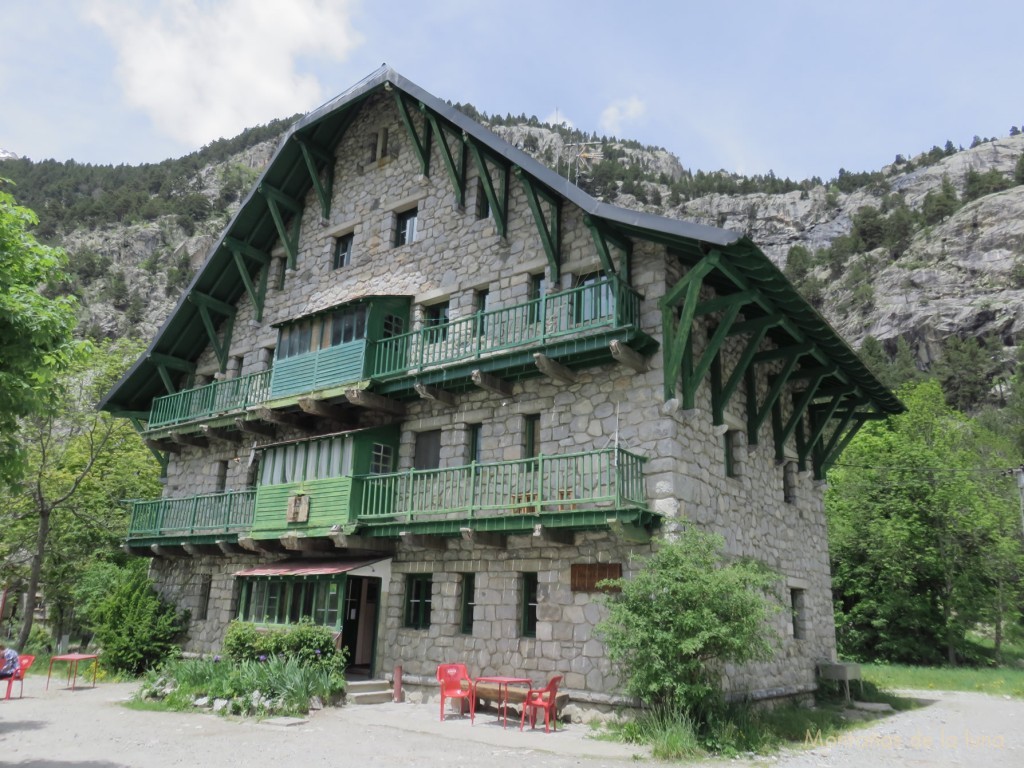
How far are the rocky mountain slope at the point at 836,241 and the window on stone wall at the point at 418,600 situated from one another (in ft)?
176

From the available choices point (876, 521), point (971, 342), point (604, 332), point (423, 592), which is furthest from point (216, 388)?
point (971, 342)

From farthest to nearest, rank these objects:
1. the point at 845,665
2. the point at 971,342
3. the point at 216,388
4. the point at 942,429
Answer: the point at 971,342 < the point at 942,429 < the point at 216,388 < the point at 845,665

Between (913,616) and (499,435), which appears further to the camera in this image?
(913,616)

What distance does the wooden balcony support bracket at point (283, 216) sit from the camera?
68.0ft

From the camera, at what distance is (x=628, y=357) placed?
1335 cm

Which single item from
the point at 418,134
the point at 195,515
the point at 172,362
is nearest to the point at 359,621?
the point at 195,515

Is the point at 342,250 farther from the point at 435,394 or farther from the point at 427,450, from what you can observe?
the point at 427,450

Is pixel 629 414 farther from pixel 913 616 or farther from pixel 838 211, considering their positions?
pixel 838 211

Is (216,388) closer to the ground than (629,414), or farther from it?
farther from it

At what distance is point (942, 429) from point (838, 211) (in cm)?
8271

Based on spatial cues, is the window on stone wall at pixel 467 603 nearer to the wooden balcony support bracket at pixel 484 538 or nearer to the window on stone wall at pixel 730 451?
the wooden balcony support bracket at pixel 484 538

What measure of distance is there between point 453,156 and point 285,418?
766cm

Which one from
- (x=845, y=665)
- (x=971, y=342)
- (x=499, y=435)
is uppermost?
(x=971, y=342)

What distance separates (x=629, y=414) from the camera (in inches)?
536
